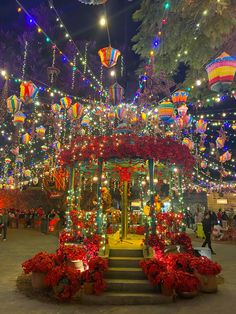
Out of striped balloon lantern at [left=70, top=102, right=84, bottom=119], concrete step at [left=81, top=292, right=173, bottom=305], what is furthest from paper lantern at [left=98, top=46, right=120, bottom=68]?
concrete step at [left=81, top=292, right=173, bottom=305]

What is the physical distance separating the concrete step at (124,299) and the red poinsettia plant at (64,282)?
35 centimetres

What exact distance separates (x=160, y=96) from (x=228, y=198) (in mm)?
13944

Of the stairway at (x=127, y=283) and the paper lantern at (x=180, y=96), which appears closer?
the stairway at (x=127, y=283)

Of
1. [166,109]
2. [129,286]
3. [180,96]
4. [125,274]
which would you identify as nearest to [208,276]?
[129,286]

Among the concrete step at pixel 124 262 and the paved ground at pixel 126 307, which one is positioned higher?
the concrete step at pixel 124 262

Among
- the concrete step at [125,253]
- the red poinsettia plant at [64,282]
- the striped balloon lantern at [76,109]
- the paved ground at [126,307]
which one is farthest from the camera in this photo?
the striped balloon lantern at [76,109]

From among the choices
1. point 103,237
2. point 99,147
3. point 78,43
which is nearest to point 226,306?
point 103,237

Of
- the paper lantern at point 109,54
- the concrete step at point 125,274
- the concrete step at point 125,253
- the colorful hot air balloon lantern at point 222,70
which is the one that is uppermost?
the paper lantern at point 109,54

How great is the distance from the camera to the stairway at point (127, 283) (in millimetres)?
6441

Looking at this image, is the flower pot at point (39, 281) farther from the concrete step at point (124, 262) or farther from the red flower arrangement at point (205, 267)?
the red flower arrangement at point (205, 267)

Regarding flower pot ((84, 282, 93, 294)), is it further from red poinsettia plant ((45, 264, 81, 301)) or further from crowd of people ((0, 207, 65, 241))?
crowd of people ((0, 207, 65, 241))

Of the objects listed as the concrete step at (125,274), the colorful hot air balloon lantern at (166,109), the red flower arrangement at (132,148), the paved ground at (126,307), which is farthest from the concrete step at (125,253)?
the colorful hot air balloon lantern at (166,109)

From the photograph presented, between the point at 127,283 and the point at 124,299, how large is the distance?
1.96 feet

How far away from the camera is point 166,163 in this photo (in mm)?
9789
